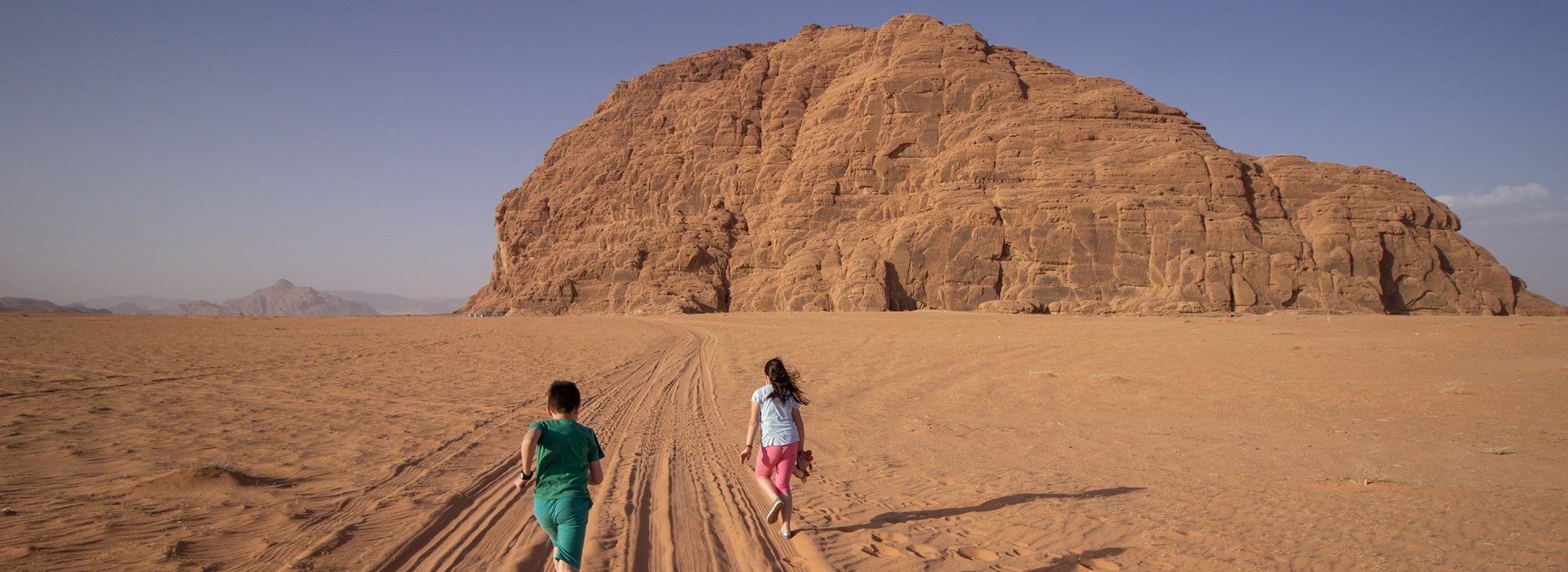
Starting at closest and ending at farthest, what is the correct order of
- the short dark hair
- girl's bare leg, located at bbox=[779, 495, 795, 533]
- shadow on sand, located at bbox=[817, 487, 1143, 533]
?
the short dark hair < girl's bare leg, located at bbox=[779, 495, 795, 533] < shadow on sand, located at bbox=[817, 487, 1143, 533]

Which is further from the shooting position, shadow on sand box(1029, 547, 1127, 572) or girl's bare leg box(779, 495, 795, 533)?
girl's bare leg box(779, 495, 795, 533)

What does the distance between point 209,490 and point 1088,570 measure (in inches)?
268

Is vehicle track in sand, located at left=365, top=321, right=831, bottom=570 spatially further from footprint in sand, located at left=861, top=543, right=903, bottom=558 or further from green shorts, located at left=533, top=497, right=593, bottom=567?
green shorts, located at left=533, top=497, right=593, bottom=567

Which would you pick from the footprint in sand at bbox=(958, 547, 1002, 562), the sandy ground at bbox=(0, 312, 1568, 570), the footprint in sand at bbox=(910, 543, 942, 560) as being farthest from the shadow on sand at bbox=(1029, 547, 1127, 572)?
the footprint in sand at bbox=(910, 543, 942, 560)

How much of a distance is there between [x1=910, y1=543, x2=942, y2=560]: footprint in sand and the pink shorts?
1015 mm

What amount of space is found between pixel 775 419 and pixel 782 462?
1.06 feet

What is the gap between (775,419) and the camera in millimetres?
5586

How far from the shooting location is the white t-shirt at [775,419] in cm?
552

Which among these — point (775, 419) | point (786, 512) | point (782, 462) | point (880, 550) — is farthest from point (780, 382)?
point (880, 550)

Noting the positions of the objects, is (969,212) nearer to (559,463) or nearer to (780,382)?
(780,382)

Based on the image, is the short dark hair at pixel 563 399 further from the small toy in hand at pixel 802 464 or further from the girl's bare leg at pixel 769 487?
the small toy in hand at pixel 802 464

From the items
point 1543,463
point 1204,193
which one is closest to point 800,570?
point 1543,463

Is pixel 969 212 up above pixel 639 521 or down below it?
above

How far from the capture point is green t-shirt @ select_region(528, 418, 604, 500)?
12.9 ft
